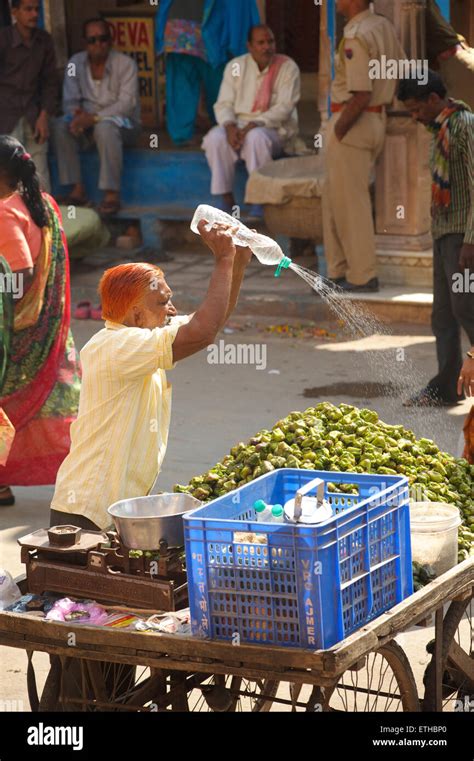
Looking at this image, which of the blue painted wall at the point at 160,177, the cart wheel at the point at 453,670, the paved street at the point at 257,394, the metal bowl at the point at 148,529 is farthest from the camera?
the blue painted wall at the point at 160,177

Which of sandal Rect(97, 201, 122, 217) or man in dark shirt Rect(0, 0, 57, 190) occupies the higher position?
man in dark shirt Rect(0, 0, 57, 190)

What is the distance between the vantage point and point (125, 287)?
155 inches

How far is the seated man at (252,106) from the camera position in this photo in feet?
36.4

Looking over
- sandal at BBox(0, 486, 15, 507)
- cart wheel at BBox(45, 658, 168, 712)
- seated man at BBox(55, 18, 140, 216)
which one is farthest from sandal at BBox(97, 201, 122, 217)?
cart wheel at BBox(45, 658, 168, 712)

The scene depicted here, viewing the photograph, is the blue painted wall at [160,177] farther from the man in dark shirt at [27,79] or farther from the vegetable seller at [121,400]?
the vegetable seller at [121,400]

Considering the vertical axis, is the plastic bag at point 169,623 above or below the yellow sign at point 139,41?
below

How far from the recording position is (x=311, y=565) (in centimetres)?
307

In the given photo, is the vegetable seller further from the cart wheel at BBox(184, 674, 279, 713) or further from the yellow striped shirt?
the cart wheel at BBox(184, 674, 279, 713)

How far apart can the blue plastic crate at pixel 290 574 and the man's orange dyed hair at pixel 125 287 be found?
821 mm

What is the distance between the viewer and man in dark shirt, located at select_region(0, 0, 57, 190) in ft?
38.7

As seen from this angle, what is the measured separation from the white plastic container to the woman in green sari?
9.51 feet

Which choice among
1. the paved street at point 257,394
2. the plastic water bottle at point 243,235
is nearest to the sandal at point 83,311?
the paved street at point 257,394

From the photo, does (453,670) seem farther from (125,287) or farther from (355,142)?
(355,142)
